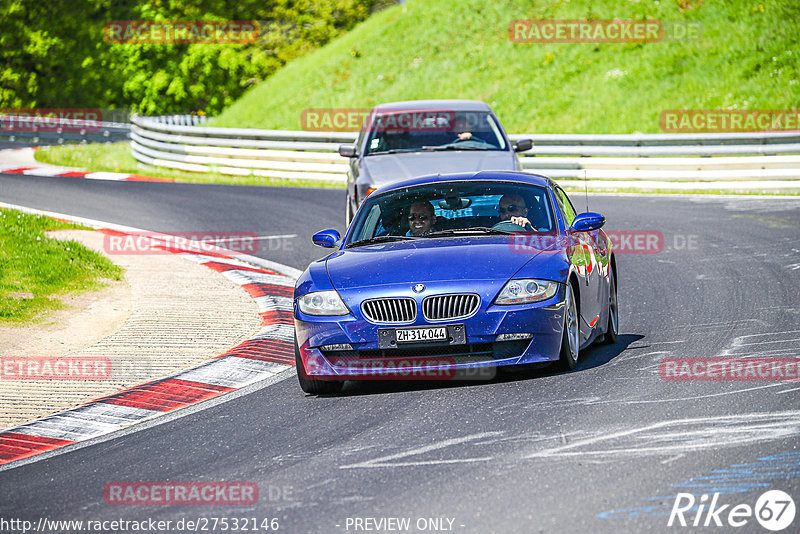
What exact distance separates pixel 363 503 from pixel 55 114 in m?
62.0

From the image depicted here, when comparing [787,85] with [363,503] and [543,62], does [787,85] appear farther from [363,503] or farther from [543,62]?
[363,503]

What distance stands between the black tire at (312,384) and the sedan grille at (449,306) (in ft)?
3.03

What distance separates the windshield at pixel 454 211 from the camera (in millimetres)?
9109

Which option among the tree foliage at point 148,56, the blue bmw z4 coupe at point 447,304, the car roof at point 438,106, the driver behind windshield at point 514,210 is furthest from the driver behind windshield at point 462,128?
the tree foliage at point 148,56

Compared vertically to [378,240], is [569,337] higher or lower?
lower

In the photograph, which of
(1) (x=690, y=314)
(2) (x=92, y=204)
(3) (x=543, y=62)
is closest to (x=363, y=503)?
(1) (x=690, y=314)

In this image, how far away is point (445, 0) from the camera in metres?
41.4

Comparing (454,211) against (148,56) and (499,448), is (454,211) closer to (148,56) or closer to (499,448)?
(499,448)

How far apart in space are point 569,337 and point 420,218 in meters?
1.68

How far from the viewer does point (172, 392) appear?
28.7 feet

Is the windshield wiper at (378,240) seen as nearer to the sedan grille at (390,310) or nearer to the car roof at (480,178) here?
the car roof at (480,178)

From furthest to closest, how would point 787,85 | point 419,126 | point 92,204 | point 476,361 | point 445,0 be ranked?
point 445,0 < point 787,85 < point 92,204 < point 419,126 < point 476,361

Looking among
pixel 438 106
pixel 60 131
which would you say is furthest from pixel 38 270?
pixel 60 131

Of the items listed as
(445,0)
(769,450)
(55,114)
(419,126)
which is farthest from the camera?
(55,114)
